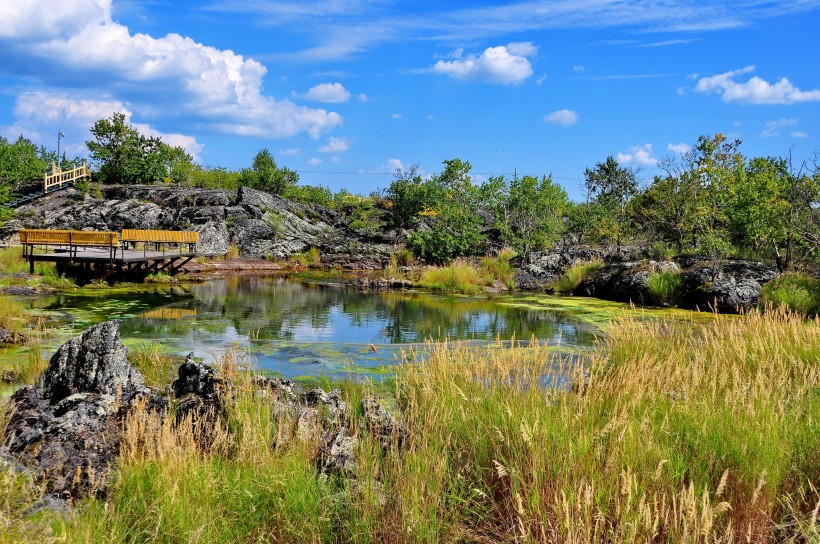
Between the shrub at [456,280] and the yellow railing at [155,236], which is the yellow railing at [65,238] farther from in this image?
the shrub at [456,280]

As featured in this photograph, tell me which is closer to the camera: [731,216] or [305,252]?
[731,216]

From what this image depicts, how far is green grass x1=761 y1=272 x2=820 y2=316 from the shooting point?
16953 mm

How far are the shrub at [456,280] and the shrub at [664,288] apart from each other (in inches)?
276

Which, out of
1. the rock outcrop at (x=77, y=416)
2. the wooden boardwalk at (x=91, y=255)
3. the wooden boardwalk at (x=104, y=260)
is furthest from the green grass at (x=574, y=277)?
the rock outcrop at (x=77, y=416)

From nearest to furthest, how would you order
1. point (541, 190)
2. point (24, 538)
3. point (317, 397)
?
point (24, 538) < point (317, 397) < point (541, 190)

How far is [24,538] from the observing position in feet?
10.4

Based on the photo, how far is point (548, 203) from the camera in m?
35.8

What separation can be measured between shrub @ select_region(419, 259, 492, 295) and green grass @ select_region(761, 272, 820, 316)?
10.7 m

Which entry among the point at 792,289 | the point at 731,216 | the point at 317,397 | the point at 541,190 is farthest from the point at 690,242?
the point at 317,397

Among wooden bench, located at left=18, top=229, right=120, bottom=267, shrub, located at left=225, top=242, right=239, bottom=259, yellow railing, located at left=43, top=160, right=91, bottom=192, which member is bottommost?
shrub, located at left=225, top=242, right=239, bottom=259

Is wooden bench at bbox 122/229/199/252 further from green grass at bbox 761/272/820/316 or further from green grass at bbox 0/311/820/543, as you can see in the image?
green grass at bbox 0/311/820/543

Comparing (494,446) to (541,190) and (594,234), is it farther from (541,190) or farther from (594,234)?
(541,190)

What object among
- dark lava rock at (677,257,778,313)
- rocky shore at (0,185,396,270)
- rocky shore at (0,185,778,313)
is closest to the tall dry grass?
dark lava rock at (677,257,778,313)

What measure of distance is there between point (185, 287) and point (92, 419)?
19.0 m
